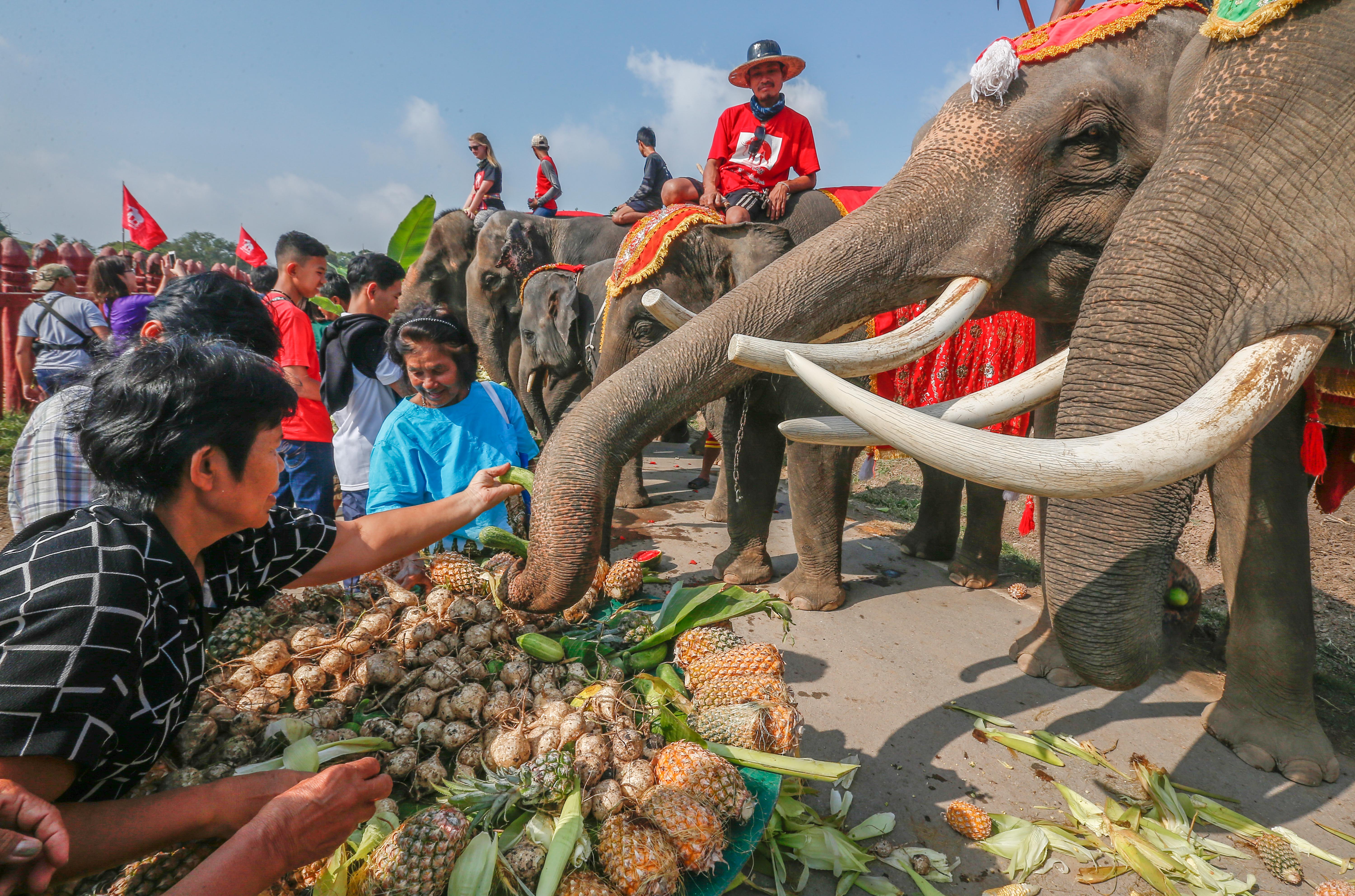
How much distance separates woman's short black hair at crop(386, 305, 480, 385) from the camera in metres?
2.78

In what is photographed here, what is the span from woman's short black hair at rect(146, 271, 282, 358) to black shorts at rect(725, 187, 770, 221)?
3.14 metres

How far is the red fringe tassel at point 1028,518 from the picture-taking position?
366 cm

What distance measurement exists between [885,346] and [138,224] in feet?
42.2

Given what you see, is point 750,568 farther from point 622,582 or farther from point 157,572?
point 157,572

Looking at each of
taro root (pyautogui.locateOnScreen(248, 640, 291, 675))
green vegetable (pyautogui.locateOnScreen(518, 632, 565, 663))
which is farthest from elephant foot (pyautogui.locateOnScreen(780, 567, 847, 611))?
taro root (pyautogui.locateOnScreen(248, 640, 291, 675))

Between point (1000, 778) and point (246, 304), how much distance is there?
302cm

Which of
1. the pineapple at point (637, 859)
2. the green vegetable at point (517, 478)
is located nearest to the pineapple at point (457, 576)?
the green vegetable at point (517, 478)

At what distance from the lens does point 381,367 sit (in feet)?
11.8

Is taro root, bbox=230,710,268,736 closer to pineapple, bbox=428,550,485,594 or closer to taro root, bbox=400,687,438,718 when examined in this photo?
taro root, bbox=400,687,438,718

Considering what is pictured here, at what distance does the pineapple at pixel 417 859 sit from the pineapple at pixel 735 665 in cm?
86

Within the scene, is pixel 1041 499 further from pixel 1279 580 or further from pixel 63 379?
pixel 63 379

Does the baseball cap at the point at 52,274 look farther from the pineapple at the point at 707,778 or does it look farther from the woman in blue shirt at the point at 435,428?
the pineapple at the point at 707,778

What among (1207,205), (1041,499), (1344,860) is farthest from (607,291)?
(1344,860)

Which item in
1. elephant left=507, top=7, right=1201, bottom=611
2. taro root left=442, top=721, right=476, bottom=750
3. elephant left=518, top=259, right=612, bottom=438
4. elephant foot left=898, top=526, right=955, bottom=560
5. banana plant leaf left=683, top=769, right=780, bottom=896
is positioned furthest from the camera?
elephant left=518, top=259, right=612, bottom=438
